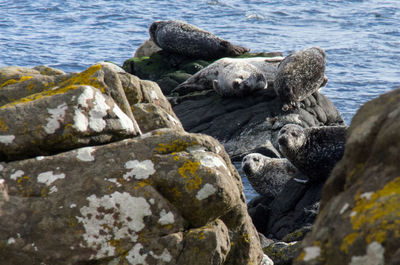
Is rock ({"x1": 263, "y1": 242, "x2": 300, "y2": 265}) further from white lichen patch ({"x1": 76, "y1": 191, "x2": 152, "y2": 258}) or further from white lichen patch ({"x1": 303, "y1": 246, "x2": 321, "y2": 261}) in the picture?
white lichen patch ({"x1": 303, "y1": 246, "x2": 321, "y2": 261})

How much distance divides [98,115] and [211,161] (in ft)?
2.74

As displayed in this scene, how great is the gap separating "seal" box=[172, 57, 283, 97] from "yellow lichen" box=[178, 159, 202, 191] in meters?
7.99

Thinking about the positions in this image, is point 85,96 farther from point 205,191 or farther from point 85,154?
point 205,191

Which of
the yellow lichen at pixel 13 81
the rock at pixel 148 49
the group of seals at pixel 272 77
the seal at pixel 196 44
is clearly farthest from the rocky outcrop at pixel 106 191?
the rock at pixel 148 49

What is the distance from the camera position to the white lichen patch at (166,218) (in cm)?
368

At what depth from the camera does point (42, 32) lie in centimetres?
2712

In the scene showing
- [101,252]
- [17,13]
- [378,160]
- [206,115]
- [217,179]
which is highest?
[378,160]

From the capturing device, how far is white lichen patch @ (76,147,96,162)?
380 cm

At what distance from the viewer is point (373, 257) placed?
1994 mm

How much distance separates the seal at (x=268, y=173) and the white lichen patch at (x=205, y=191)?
230 inches

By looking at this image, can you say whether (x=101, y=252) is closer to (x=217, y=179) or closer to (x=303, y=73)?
(x=217, y=179)

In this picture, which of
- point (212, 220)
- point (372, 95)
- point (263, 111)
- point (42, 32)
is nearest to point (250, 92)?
point (263, 111)

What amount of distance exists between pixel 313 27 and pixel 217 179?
86.9 feet

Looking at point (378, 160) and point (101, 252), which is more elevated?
point (378, 160)
